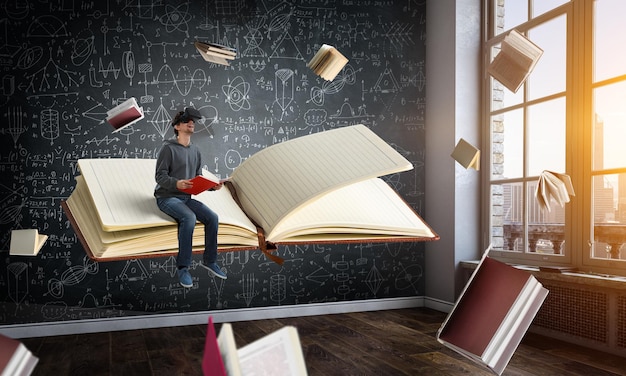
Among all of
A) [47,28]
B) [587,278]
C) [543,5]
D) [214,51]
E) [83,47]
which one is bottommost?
[587,278]

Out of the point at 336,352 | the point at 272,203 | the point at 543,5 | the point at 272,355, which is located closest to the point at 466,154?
the point at 272,203

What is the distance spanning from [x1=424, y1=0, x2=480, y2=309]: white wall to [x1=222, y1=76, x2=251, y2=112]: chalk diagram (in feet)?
5.12

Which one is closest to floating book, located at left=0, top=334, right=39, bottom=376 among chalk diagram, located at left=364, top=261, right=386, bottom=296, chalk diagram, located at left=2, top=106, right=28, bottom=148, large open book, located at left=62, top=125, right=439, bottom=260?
large open book, located at left=62, top=125, right=439, bottom=260

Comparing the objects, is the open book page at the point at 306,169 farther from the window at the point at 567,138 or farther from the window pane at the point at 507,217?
the window pane at the point at 507,217

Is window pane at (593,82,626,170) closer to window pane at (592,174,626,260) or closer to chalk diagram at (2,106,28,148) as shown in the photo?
window pane at (592,174,626,260)

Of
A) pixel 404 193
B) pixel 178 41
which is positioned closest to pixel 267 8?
pixel 178 41

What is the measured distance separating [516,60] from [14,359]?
0.60 metres

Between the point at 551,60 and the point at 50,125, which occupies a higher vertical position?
the point at 551,60

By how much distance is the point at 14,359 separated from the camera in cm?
Result: 45

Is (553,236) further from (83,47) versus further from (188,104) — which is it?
(83,47)

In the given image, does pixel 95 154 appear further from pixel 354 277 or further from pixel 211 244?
pixel 211 244

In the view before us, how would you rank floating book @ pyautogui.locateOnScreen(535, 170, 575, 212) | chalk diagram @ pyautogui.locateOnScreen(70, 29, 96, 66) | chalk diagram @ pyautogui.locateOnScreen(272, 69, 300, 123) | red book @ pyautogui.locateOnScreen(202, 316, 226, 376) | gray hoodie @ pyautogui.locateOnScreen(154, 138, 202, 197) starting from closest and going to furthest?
1. red book @ pyautogui.locateOnScreen(202, 316, 226, 376)
2. gray hoodie @ pyautogui.locateOnScreen(154, 138, 202, 197)
3. floating book @ pyautogui.locateOnScreen(535, 170, 575, 212)
4. chalk diagram @ pyautogui.locateOnScreen(70, 29, 96, 66)
5. chalk diagram @ pyautogui.locateOnScreen(272, 69, 300, 123)

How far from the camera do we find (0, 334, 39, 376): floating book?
1.45 feet

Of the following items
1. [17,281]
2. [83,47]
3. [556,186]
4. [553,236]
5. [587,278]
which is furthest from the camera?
[83,47]
